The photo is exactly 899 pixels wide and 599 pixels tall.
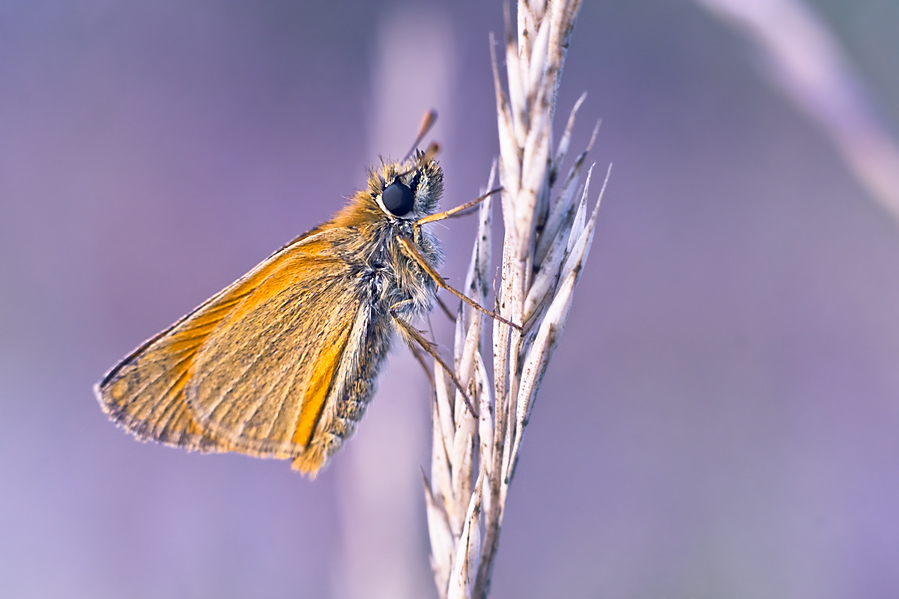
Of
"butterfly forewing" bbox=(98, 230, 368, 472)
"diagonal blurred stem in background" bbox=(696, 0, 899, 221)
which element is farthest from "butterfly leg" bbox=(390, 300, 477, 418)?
"diagonal blurred stem in background" bbox=(696, 0, 899, 221)

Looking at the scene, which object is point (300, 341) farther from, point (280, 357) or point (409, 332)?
point (409, 332)

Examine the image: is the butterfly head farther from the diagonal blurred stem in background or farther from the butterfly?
the diagonal blurred stem in background

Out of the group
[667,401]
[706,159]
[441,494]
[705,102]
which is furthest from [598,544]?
[705,102]

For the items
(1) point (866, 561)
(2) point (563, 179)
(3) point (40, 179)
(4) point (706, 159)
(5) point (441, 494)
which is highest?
(3) point (40, 179)

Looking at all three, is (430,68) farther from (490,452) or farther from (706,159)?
(490,452)

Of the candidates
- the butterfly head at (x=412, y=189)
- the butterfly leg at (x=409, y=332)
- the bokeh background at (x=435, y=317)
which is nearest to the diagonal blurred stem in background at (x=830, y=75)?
the bokeh background at (x=435, y=317)

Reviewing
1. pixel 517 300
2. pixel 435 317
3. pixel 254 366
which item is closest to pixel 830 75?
pixel 517 300
